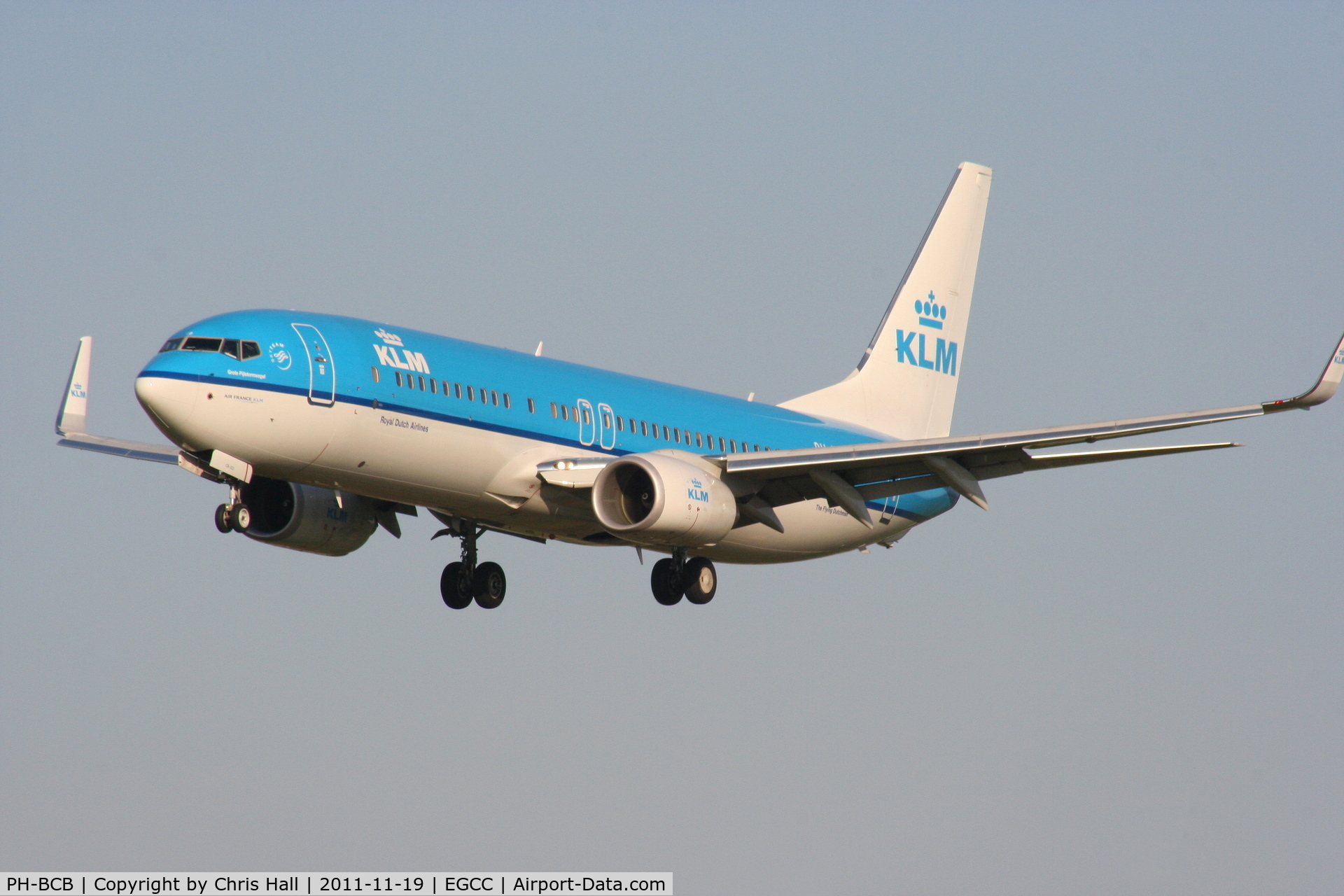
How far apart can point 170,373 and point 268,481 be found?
7913mm

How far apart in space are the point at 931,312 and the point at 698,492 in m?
17.9

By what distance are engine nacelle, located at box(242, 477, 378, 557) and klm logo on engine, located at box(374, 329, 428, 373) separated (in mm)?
5722

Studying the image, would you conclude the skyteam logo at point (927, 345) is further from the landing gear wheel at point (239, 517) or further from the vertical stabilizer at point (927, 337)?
the landing gear wheel at point (239, 517)

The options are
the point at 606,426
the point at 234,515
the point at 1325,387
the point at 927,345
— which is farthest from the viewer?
the point at 927,345

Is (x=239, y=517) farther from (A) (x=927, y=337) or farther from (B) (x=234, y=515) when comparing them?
(A) (x=927, y=337)

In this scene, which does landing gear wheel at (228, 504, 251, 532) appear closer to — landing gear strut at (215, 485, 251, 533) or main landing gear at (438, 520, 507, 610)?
landing gear strut at (215, 485, 251, 533)

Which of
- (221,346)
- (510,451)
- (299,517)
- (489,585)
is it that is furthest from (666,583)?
(221,346)

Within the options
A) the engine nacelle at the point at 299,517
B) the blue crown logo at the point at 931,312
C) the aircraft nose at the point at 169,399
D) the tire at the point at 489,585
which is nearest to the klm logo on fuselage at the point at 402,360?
the aircraft nose at the point at 169,399

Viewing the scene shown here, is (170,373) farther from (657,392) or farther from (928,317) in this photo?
(928,317)

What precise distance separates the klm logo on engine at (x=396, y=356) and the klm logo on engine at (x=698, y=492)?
5779 millimetres

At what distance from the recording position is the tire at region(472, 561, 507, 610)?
133 feet

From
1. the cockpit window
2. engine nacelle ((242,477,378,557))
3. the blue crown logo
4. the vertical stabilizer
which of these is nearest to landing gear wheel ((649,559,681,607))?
engine nacelle ((242,477,378,557))

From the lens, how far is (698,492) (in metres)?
36.0

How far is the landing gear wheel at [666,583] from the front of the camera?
130ft
